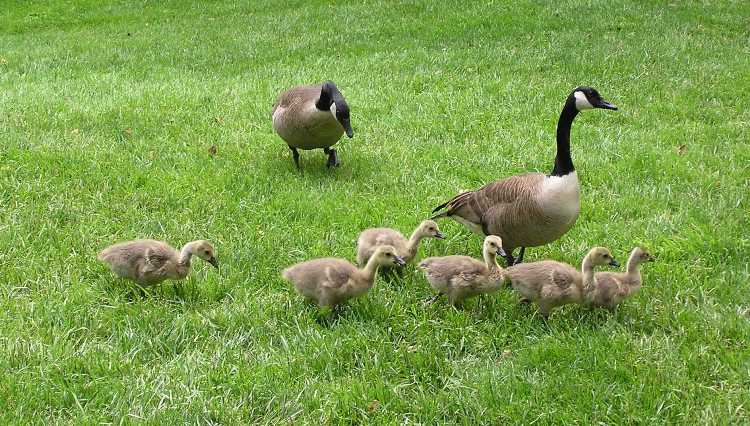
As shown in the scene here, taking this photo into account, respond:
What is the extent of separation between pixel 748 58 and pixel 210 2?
15579 millimetres

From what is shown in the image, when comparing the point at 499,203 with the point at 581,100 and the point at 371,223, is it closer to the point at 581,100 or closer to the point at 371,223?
the point at 581,100

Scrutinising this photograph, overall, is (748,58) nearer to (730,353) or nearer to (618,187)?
(618,187)

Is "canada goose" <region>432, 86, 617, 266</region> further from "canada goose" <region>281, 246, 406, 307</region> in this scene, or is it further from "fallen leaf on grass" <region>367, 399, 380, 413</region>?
"fallen leaf on grass" <region>367, 399, 380, 413</region>

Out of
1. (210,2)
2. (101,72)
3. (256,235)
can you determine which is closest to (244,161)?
(256,235)

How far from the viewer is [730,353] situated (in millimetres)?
4520

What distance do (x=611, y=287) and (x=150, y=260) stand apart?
330cm

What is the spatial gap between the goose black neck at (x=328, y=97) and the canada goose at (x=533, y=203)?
2.43m

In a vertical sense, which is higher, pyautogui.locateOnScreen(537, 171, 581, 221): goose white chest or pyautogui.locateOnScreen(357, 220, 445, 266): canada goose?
pyautogui.locateOnScreen(537, 171, 581, 221): goose white chest

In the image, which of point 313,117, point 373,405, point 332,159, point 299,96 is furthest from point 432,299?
point 299,96

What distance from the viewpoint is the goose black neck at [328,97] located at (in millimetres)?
8038

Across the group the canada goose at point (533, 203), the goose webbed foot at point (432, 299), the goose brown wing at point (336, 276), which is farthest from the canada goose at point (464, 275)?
the goose brown wing at point (336, 276)

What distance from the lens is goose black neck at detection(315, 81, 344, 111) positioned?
8.04m

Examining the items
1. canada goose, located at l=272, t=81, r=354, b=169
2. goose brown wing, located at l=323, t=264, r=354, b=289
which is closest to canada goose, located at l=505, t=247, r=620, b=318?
goose brown wing, located at l=323, t=264, r=354, b=289

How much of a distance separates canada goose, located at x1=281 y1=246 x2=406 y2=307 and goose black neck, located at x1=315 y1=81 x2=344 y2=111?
10.4 feet
